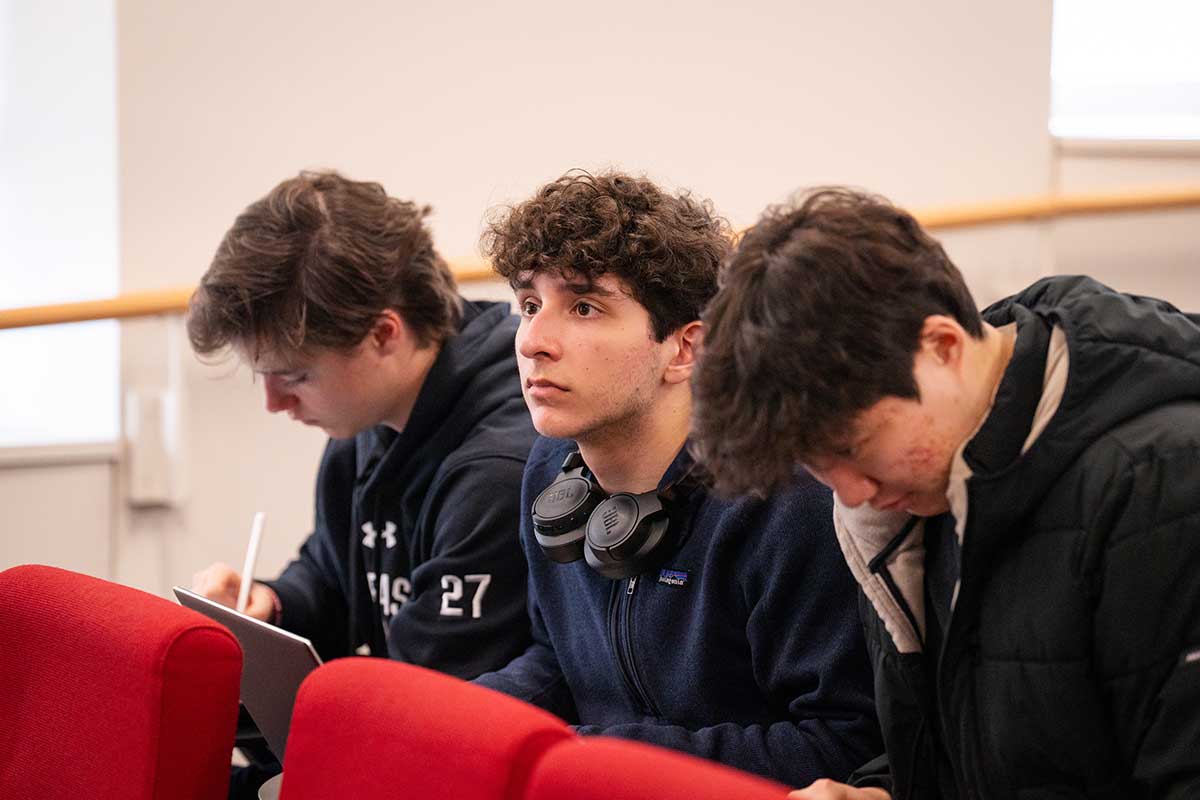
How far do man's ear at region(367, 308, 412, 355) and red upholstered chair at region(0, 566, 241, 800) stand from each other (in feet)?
2.16

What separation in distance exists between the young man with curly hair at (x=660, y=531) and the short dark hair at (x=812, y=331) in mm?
378

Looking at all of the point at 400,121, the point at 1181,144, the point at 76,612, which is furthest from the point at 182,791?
the point at 1181,144

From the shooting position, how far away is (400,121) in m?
3.03

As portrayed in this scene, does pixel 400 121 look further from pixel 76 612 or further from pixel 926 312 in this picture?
pixel 926 312

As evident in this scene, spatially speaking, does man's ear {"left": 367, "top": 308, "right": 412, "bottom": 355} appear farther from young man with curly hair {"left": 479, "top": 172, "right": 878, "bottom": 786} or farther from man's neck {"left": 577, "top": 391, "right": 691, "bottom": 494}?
man's neck {"left": 577, "top": 391, "right": 691, "bottom": 494}

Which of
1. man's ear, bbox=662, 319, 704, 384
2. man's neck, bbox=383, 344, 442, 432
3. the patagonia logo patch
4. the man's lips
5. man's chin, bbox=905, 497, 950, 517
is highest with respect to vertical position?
man's ear, bbox=662, 319, 704, 384

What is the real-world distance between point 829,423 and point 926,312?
0.12 m

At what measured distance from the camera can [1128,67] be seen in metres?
3.40

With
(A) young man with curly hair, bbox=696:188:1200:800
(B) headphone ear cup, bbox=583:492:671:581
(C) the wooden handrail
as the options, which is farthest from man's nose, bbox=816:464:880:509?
(C) the wooden handrail

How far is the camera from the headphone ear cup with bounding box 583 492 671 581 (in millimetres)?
1477

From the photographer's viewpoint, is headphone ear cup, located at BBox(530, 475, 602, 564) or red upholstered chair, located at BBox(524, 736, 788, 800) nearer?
red upholstered chair, located at BBox(524, 736, 788, 800)

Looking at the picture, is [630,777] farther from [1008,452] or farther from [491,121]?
[491,121]

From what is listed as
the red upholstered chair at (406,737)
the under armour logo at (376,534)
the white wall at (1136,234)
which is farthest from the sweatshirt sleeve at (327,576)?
the white wall at (1136,234)

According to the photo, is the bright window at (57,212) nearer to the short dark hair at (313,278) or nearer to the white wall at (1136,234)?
the short dark hair at (313,278)
